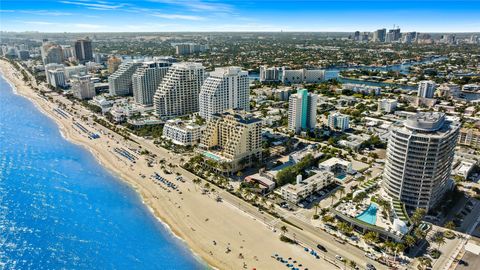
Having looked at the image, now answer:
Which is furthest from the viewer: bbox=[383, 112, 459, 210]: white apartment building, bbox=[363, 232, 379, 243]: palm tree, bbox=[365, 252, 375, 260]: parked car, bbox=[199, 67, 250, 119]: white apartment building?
bbox=[199, 67, 250, 119]: white apartment building

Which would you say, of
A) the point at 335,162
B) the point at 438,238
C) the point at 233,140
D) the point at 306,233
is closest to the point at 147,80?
the point at 233,140

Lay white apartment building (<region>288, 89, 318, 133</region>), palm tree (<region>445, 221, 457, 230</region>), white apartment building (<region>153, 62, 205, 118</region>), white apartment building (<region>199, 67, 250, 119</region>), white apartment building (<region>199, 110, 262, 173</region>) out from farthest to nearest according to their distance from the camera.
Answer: white apartment building (<region>153, 62, 205, 118</region>)
white apartment building (<region>199, 67, 250, 119</region>)
white apartment building (<region>288, 89, 318, 133</region>)
white apartment building (<region>199, 110, 262, 173</region>)
palm tree (<region>445, 221, 457, 230</region>)

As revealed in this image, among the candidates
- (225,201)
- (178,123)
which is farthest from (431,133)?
(178,123)

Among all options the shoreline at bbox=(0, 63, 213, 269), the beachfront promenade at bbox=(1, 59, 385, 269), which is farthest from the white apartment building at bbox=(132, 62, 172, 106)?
the beachfront promenade at bbox=(1, 59, 385, 269)

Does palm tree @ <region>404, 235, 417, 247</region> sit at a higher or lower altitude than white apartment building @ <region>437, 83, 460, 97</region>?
lower

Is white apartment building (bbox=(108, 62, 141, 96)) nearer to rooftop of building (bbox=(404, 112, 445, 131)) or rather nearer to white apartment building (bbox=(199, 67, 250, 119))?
white apartment building (bbox=(199, 67, 250, 119))

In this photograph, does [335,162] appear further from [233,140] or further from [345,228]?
[345,228]

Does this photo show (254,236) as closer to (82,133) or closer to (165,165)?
(165,165)
